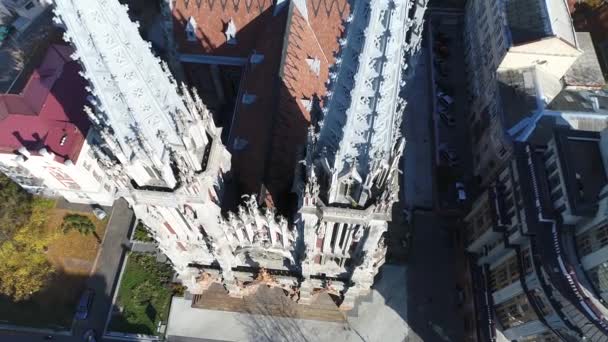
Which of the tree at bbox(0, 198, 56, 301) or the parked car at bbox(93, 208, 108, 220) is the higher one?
the parked car at bbox(93, 208, 108, 220)

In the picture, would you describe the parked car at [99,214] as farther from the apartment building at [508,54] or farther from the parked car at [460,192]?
the apartment building at [508,54]

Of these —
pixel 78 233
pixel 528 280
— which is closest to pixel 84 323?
pixel 78 233

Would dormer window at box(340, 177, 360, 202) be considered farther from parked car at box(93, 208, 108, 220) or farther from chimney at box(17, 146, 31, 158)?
parked car at box(93, 208, 108, 220)

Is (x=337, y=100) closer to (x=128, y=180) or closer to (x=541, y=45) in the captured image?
(x=128, y=180)

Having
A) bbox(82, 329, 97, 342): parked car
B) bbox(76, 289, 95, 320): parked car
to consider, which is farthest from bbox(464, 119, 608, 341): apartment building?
bbox(76, 289, 95, 320): parked car

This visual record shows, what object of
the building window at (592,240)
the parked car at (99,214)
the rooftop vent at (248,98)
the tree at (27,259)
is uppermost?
the rooftop vent at (248,98)

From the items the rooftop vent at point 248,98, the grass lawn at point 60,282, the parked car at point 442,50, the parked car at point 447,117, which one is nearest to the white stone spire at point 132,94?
the rooftop vent at point 248,98
